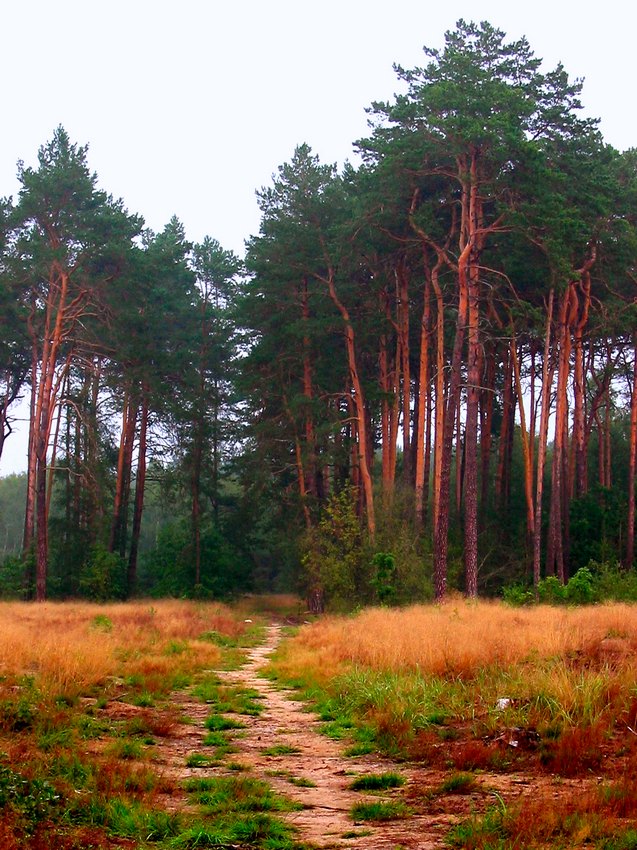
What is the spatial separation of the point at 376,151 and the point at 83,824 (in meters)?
24.9

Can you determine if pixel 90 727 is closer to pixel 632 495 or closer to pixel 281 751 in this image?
pixel 281 751

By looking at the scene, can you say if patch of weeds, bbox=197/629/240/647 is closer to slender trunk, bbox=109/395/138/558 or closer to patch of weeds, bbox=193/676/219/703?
patch of weeds, bbox=193/676/219/703

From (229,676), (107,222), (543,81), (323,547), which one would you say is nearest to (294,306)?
(107,222)

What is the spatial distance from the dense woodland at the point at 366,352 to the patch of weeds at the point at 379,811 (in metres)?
19.2

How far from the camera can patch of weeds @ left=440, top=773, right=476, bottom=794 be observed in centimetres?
701

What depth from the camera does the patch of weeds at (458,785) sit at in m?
7.01

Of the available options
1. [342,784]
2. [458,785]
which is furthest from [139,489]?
[458,785]

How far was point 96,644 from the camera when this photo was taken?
15672 mm

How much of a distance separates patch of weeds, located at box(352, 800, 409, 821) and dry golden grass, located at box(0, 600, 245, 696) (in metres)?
5.42

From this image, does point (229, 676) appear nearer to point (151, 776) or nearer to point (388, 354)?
point (151, 776)

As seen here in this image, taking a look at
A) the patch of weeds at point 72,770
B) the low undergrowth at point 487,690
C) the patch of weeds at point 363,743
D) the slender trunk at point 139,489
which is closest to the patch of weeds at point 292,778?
the patch of weeds at point 363,743

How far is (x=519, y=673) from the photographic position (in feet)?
34.0

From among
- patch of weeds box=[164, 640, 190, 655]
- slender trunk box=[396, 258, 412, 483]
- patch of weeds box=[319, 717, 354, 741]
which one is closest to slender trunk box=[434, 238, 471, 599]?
slender trunk box=[396, 258, 412, 483]

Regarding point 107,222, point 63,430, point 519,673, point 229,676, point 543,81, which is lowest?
point 229,676
